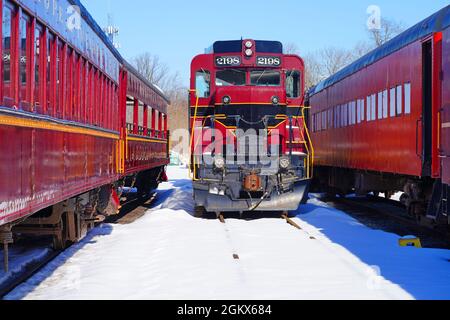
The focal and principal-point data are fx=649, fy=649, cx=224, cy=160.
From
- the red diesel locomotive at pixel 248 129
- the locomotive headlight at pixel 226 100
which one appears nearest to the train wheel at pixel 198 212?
the red diesel locomotive at pixel 248 129

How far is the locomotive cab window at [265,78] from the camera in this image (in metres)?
15.5

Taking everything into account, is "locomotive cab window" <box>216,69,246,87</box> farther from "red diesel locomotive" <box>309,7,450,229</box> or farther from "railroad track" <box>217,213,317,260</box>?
"railroad track" <box>217,213,317,260</box>

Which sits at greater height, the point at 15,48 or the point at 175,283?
the point at 15,48

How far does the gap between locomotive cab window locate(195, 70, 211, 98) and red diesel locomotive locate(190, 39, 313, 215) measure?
24mm

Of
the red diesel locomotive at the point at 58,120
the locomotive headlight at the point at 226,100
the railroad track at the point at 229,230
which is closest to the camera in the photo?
the red diesel locomotive at the point at 58,120

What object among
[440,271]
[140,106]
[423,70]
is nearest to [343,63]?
[140,106]

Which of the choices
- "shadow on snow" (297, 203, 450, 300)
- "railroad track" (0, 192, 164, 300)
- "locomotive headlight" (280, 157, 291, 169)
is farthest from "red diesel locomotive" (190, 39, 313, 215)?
"railroad track" (0, 192, 164, 300)

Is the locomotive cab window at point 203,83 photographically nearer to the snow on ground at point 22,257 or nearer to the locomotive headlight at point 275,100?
the locomotive headlight at point 275,100

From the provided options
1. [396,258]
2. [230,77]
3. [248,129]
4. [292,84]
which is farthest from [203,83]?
[396,258]

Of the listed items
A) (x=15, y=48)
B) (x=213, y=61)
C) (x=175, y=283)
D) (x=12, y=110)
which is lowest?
(x=175, y=283)

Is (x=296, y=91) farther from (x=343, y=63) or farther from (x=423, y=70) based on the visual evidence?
(x=343, y=63)

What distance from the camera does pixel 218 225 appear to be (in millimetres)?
13164

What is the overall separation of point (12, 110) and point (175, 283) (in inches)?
114

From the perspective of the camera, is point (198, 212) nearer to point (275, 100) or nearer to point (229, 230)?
point (229, 230)
